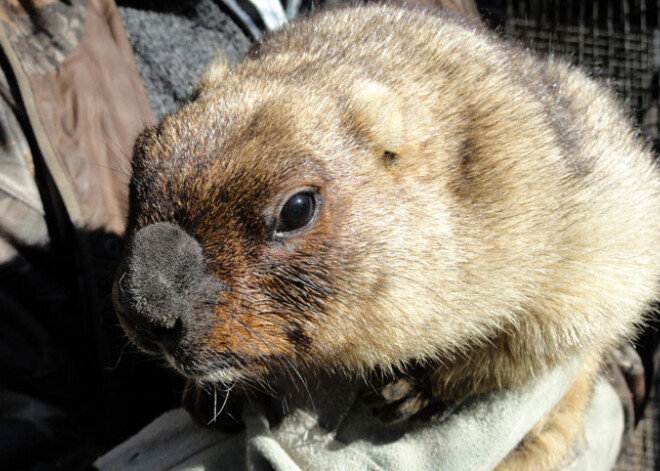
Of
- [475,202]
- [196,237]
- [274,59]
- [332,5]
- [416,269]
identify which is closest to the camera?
[196,237]

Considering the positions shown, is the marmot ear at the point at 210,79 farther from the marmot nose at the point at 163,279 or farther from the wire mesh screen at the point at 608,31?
the wire mesh screen at the point at 608,31

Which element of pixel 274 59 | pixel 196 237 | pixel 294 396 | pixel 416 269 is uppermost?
pixel 274 59

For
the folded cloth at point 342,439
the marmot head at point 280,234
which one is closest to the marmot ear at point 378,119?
the marmot head at point 280,234

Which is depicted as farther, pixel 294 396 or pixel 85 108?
pixel 85 108

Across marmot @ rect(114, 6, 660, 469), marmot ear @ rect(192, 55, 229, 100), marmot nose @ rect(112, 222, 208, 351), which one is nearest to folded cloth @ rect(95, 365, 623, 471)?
marmot @ rect(114, 6, 660, 469)

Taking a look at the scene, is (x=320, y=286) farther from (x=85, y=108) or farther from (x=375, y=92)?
(x=85, y=108)

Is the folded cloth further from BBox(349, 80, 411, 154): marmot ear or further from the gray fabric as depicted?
the gray fabric

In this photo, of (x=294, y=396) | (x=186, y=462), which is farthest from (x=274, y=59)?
(x=186, y=462)
